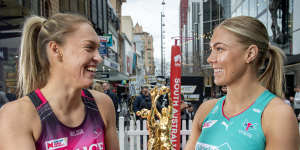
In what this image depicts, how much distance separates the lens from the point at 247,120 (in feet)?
3.83

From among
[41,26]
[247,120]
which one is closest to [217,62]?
[247,120]

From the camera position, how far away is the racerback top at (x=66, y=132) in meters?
1.10

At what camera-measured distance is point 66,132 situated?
1148 mm

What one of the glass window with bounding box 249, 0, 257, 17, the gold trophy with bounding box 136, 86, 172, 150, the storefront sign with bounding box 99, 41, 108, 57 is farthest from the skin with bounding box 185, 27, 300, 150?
the glass window with bounding box 249, 0, 257, 17

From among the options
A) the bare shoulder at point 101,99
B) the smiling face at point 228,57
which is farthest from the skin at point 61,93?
the smiling face at point 228,57

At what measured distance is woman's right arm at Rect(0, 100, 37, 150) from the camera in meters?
1.00

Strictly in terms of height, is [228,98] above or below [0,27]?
below

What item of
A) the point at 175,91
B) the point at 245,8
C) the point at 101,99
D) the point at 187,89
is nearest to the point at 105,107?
the point at 101,99

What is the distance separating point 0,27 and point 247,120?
5.83 metres

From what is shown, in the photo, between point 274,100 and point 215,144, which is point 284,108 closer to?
point 274,100

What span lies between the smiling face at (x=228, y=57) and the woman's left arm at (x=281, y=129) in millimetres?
271

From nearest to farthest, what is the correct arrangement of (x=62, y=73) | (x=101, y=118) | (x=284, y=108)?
(x=284, y=108), (x=62, y=73), (x=101, y=118)

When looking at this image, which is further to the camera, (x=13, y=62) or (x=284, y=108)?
(x=13, y=62)

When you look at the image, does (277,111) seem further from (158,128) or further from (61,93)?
(61,93)
